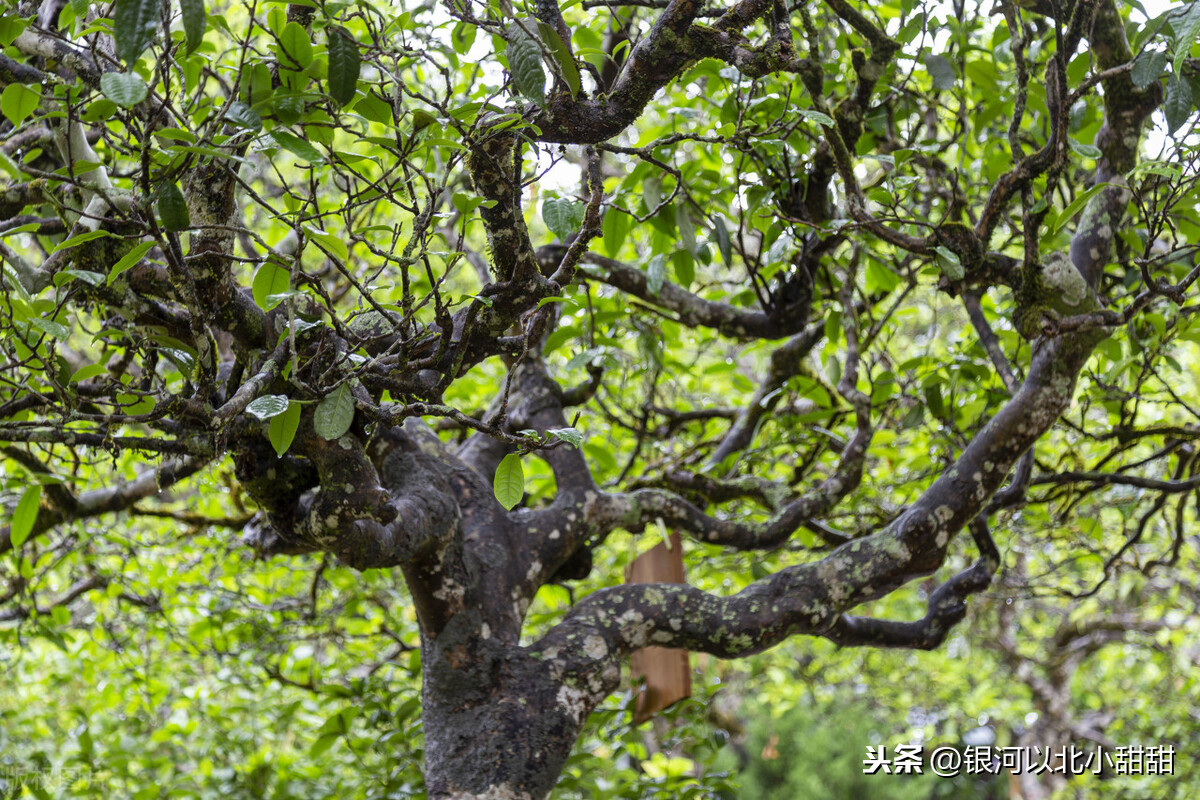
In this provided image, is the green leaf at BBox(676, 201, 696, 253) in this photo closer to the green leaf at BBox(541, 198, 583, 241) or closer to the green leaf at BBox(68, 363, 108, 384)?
the green leaf at BBox(541, 198, 583, 241)

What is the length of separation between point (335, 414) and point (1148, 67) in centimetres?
144

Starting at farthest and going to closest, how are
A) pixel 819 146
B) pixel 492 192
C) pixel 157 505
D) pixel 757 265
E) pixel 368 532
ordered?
pixel 157 505 → pixel 757 265 → pixel 819 146 → pixel 368 532 → pixel 492 192

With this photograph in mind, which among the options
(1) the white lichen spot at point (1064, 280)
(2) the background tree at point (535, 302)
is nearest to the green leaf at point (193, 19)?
(2) the background tree at point (535, 302)

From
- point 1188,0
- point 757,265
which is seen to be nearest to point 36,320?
point 757,265

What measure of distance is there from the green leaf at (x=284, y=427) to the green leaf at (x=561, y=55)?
0.55m

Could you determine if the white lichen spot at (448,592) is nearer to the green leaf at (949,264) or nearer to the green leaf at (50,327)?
the green leaf at (50,327)

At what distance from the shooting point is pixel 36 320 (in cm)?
109

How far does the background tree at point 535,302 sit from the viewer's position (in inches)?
44.4

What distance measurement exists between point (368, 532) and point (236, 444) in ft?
0.79

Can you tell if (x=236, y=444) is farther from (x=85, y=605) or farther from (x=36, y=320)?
(x=85, y=605)

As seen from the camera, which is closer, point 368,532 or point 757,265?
point 368,532

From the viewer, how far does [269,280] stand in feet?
3.69

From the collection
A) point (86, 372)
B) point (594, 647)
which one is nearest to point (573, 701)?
point (594, 647)

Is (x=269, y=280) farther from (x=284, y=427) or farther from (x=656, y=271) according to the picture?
(x=656, y=271)
